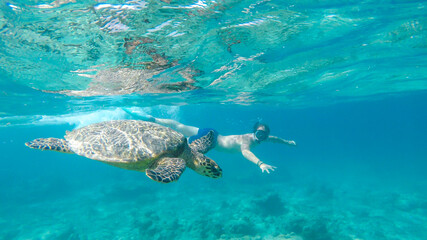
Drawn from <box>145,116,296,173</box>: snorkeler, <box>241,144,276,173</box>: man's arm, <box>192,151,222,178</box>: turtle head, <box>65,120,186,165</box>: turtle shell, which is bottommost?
<box>65,120,186,165</box>: turtle shell

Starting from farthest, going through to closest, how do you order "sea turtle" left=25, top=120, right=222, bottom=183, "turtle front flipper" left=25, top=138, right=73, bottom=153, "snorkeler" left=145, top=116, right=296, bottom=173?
"snorkeler" left=145, top=116, right=296, bottom=173, "turtle front flipper" left=25, top=138, right=73, bottom=153, "sea turtle" left=25, top=120, right=222, bottom=183

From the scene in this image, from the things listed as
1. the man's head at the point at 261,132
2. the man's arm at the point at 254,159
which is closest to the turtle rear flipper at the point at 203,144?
the man's arm at the point at 254,159

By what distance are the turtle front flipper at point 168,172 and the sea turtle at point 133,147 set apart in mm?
25

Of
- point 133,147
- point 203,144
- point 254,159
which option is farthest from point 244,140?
point 133,147

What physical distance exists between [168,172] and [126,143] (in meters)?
1.98

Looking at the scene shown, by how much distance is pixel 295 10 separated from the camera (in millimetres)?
6613

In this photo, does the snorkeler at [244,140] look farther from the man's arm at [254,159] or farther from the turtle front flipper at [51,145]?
the turtle front flipper at [51,145]

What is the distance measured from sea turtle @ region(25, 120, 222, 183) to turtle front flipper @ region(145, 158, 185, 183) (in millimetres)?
25

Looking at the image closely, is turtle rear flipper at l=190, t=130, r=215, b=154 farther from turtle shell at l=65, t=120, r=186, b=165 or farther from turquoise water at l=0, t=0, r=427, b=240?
turquoise water at l=0, t=0, r=427, b=240

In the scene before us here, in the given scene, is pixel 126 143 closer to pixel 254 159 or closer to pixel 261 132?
pixel 254 159

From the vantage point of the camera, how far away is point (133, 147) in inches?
216

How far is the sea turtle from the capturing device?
535 cm

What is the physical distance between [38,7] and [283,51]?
31.3 feet

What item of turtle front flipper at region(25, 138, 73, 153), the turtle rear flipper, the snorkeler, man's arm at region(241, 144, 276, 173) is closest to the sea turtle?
turtle front flipper at region(25, 138, 73, 153)
